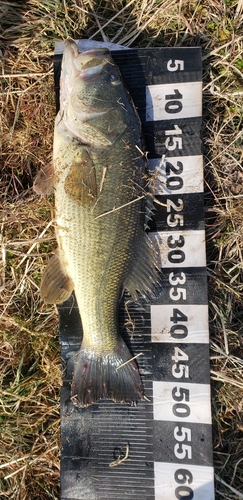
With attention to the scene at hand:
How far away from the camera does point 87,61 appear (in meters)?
2.22

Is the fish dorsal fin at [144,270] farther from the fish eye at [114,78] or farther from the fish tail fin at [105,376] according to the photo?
the fish eye at [114,78]

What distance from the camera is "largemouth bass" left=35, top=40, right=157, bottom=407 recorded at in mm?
2186

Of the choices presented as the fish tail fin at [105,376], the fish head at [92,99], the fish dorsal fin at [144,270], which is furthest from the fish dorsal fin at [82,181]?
the fish tail fin at [105,376]

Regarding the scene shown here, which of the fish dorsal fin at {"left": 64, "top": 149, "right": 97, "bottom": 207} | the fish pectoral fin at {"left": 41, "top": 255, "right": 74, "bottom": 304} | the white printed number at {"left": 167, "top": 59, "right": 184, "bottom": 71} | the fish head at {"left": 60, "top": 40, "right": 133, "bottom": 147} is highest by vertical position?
the white printed number at {"left": 167, "top": 59, "right": 184, "bottom": 71}

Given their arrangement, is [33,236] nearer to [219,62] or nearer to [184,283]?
[184,283]

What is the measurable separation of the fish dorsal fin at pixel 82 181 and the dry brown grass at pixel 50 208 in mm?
488

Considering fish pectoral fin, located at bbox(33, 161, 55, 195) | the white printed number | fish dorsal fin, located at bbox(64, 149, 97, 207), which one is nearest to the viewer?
fish dorsal fin, located at bbox(64, 149, 97, 207)

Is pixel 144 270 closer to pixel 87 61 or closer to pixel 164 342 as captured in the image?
pixel 164 342

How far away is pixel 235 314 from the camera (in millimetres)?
2594

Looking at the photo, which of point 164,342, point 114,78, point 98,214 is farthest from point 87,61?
point 164,342

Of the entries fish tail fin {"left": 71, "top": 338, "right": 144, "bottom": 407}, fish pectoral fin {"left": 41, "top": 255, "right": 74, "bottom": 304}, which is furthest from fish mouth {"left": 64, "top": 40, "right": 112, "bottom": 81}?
fish tail fin {"left": 71, "top": 338, "right": 144, "bottom": 407}

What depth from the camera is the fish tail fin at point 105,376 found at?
2.37 m

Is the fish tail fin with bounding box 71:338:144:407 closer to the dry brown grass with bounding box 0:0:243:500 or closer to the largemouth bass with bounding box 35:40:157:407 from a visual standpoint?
the largemouth bass with bounding box 35:40:157:407

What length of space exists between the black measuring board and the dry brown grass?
0.42 ft
